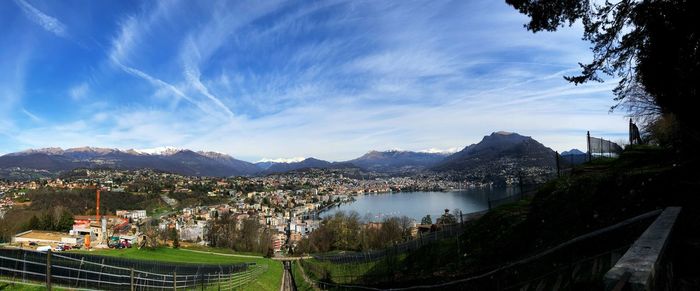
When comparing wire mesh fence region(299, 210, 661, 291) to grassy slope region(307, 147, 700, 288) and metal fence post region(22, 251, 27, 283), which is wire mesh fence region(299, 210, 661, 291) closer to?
grassy slope region(307, 147, 700, 288)

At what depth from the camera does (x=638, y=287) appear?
2311mm

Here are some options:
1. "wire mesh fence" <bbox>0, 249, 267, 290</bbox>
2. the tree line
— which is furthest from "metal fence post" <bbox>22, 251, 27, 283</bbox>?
the tree line

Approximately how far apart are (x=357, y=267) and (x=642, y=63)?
805 inches

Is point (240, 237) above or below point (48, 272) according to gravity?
below

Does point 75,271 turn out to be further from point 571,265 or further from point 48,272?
point 571,265

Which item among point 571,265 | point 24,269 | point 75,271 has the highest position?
point 571,265

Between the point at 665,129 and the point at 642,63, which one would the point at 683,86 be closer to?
the point at 642,63

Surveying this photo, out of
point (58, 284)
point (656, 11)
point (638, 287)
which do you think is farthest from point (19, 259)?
point (656, 11)

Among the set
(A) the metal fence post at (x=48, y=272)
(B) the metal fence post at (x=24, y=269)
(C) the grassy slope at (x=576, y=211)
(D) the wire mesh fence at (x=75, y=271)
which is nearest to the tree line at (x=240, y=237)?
(D) the wire mesh fence at (x=75, y=271)

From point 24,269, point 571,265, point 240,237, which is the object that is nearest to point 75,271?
point 24,269

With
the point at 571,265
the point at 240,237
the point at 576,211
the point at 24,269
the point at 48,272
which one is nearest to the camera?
the point at 571,265

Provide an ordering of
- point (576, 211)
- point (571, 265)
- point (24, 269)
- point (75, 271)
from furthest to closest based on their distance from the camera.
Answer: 1. point (75, 271)
2. point (576, 211)
3. point (24, 269)
4. point (571, 265)

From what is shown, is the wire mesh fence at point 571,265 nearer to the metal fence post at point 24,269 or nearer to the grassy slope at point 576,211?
the grassy slope at point 576,211

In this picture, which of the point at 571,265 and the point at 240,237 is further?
the point at 240,237
